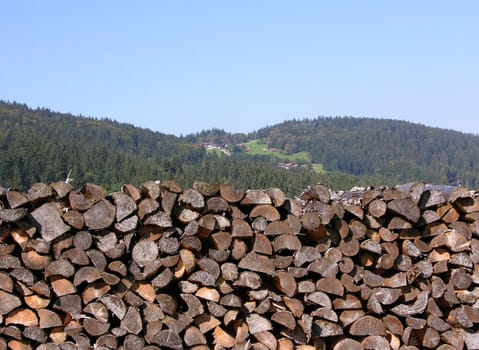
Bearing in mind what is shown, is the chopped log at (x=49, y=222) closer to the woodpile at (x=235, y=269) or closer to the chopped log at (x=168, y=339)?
the woodpile at (x=235, y=269)

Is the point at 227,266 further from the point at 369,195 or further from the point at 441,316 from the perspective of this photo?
the point at 441,316

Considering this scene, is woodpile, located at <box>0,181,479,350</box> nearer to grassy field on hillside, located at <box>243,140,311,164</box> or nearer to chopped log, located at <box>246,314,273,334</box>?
chopped log, located at <box>246,314,273,334</box>

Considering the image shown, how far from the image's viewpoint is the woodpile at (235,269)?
5707mm

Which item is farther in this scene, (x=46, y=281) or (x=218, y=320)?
(x=218, y=320)

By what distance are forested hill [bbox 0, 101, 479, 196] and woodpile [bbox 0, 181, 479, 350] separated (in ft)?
159

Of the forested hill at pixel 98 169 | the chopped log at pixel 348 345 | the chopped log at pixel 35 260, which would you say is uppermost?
the forested hill at pixel 98 169

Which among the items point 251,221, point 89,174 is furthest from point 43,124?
point 251,221

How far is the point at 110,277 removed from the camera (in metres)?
5.73

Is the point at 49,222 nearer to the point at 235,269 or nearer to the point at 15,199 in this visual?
the point at 15,199

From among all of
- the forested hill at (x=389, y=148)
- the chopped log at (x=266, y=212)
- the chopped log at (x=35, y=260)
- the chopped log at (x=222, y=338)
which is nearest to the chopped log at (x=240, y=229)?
the chopped log at (x=266, y=212)

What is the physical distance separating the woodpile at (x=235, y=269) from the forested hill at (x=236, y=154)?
4861 centimetres

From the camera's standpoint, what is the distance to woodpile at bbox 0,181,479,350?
5707 millimetres

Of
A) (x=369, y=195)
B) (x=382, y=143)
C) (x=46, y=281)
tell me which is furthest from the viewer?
(x=382, y=143)

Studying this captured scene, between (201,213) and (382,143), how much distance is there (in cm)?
17266
